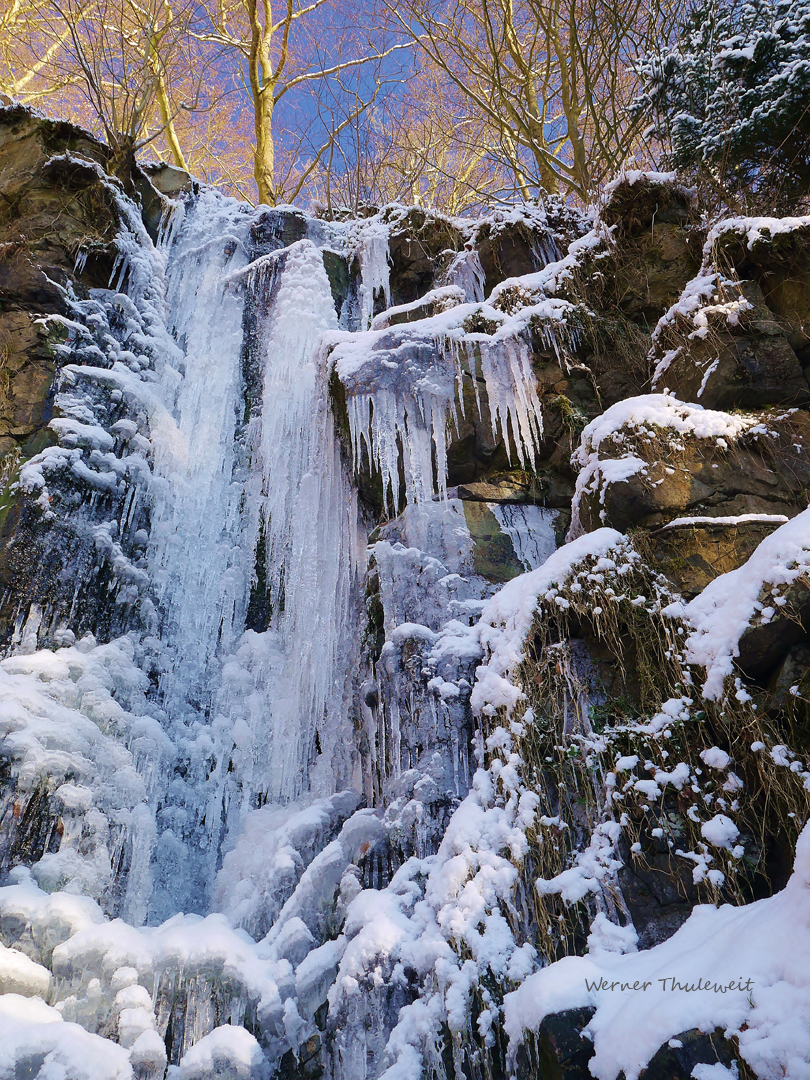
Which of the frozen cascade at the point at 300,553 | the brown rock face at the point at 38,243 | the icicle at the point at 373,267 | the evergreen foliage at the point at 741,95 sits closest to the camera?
the frozen cascade at the point at 300,553

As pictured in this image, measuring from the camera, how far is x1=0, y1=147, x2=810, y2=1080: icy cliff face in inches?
121

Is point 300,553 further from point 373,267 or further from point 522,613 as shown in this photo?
point 373,267

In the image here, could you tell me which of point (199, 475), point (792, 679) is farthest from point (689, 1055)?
point (199, 475)

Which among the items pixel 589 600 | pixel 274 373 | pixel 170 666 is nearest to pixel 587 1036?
pixel 589 600

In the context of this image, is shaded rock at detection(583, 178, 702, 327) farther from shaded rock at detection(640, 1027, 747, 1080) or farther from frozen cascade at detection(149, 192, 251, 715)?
shaded rock at detection(640, 1027, 747, 1080)

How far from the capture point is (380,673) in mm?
4590

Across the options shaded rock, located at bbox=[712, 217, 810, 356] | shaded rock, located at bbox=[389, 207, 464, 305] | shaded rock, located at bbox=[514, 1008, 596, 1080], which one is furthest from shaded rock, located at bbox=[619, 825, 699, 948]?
shaded rock, located at bbox=[389, 207, 464, 305]

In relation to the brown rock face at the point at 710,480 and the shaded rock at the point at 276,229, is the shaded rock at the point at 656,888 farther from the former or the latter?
the shaded rock at the point at 276,229

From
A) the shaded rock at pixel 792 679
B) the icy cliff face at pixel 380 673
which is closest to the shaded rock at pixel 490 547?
the icy cliff face at pixel 380 673

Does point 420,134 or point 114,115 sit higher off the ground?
point 420,134

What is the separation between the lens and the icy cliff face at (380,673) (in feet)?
10.1

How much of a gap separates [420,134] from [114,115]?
744 centimetres

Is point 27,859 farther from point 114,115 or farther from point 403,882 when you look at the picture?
point 114,115

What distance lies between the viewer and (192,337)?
704 cm
